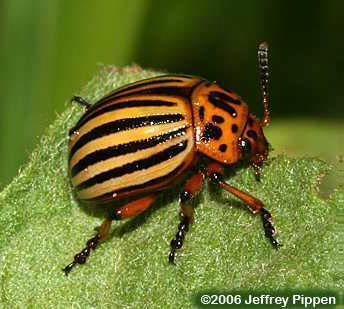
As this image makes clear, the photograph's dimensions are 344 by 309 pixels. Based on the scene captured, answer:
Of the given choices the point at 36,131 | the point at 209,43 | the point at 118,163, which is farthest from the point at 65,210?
the point at 209,43

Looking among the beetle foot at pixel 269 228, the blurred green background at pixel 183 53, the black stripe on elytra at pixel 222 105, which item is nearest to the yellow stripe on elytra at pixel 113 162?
the black stripe on elytra at pixel 222 105

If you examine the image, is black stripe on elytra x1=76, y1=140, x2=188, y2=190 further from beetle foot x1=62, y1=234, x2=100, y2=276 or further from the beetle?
beetle foot x1=62, y1=234, x2=100, y2=276

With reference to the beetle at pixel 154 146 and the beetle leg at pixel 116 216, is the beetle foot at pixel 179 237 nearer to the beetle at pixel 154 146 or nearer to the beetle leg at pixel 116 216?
the beetle at pixel 154 146

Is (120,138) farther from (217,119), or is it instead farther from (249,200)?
(249,200)

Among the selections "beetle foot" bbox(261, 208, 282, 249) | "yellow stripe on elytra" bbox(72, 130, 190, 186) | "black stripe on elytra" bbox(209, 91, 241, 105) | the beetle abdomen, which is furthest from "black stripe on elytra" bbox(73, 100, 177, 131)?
"beetle foot" bbox(261, 208, 282, 249)

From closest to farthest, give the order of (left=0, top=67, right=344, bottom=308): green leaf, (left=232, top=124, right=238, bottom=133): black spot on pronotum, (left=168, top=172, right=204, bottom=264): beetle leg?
(left=0, top=67, right=344, bottom=308): green leaf
(left=168, top=172, right=204, bottom=264): beetle leg
(left=232, top=124, right=238, bottom=133): black spot on pronotum

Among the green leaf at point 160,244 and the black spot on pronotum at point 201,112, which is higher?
the black spot on pronotum at point 201,112

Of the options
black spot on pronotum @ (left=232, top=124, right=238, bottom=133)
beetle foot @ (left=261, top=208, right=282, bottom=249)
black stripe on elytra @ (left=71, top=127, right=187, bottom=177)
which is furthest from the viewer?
black spot on pronotum @ (left=232, top=124, right=238, bottom=133)
